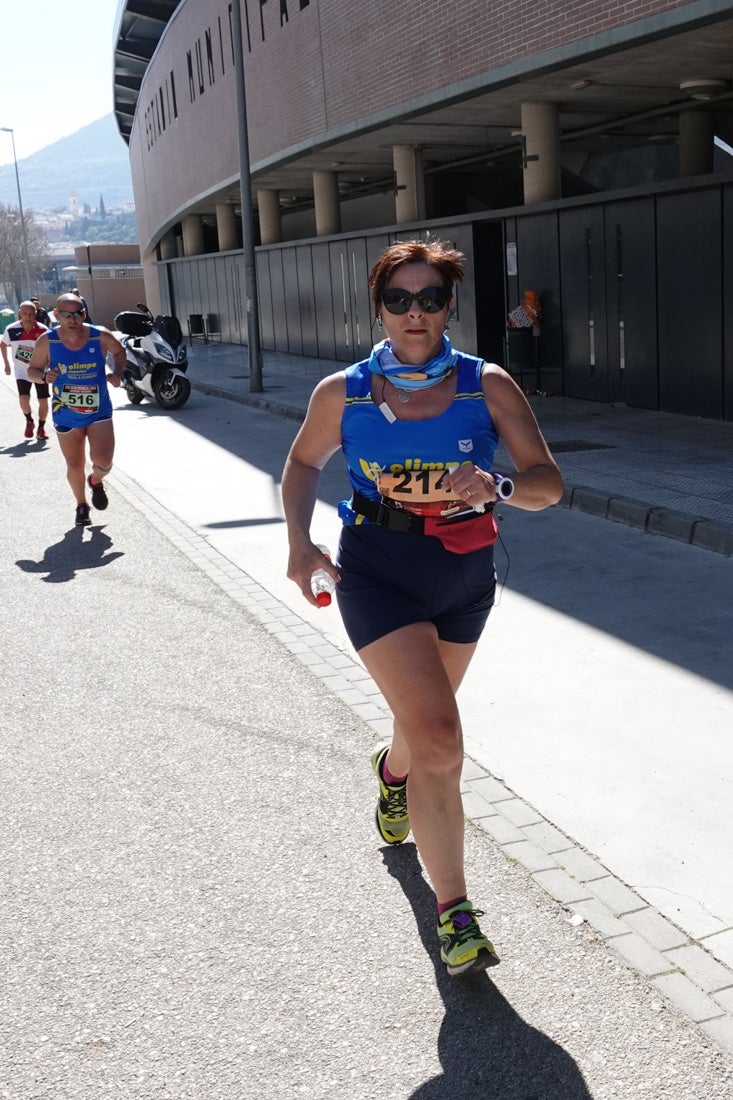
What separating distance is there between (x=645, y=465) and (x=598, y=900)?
830cm

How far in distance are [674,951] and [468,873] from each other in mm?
803

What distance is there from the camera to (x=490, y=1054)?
10.5 ft

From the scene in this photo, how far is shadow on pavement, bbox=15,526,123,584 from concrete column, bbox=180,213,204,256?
35.3m

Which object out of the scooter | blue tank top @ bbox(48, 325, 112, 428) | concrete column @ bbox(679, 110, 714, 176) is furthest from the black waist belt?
the scooter

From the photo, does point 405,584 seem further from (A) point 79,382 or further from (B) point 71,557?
(A) point 79,382

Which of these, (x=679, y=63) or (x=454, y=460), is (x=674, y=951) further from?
(x=679, y=63)

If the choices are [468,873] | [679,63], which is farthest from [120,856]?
[679,63]

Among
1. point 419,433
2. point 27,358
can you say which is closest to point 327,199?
point 27,358

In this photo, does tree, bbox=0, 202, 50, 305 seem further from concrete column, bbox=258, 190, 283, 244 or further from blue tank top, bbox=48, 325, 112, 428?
blue tank top, bbox=48, 325, 112, 428

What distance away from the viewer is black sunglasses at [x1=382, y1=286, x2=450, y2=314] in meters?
3.68

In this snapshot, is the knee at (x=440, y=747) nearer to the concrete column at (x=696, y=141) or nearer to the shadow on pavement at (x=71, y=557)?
the shadow on pavement at (x=71, y=557)

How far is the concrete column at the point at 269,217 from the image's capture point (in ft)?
107

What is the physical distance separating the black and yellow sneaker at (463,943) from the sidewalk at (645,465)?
5518mm

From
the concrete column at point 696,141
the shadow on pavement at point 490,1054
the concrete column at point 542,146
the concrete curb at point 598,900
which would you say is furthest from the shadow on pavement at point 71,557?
the concrete column at point 696,141
